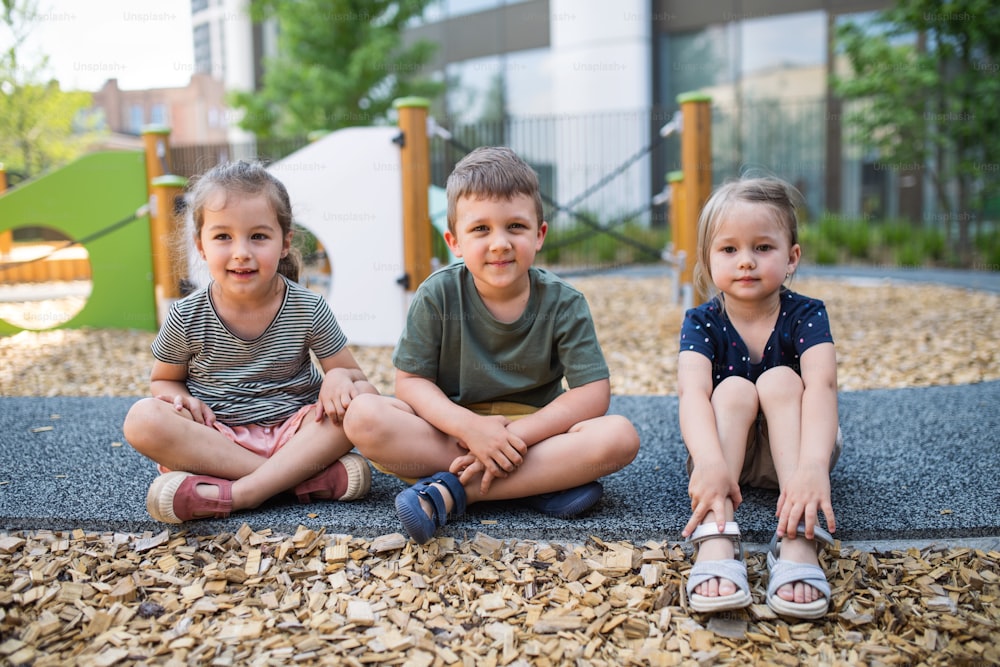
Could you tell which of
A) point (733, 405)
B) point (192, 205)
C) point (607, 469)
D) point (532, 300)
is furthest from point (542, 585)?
point (192, 205)

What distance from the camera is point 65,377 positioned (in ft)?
14.8

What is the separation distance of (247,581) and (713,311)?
4.68 ft

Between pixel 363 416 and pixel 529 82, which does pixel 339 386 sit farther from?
pixel 529 82

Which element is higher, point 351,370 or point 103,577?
point 351,370

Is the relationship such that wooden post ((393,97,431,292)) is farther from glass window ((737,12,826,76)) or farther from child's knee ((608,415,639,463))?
glass window ((737,12,826,76))

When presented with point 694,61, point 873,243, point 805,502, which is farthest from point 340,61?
point 805,502

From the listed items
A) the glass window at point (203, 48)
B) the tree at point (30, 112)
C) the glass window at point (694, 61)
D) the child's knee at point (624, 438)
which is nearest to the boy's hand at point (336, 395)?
the child's knee at point (624, 438)

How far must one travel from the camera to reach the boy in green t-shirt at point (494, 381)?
207 cm

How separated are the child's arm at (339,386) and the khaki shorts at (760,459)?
98cm

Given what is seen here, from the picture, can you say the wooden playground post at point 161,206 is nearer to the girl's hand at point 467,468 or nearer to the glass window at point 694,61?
the girl's hand at point 467,468

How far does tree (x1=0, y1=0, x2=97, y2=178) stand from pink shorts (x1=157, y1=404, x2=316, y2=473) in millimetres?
8021

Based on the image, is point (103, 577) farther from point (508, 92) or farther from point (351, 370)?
point (508, 92)

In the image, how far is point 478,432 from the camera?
208 cm

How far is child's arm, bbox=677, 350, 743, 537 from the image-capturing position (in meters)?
1.81
